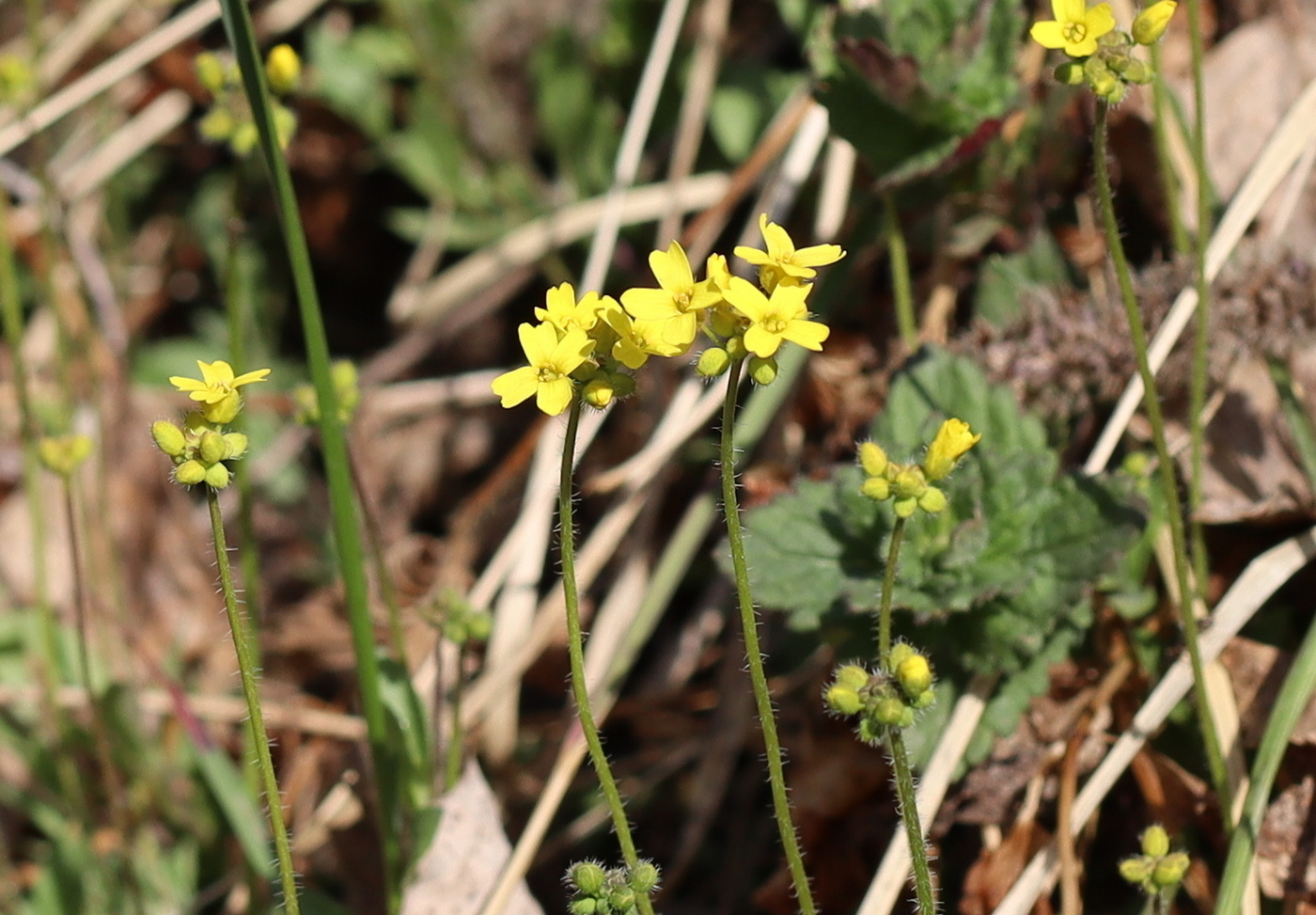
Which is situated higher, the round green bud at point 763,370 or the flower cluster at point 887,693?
the round green bud at point 763,370

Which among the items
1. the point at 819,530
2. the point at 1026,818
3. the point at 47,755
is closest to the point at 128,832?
the point at 47,755

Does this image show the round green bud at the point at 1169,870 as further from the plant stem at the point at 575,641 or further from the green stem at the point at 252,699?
the green stem at the point at 252,699

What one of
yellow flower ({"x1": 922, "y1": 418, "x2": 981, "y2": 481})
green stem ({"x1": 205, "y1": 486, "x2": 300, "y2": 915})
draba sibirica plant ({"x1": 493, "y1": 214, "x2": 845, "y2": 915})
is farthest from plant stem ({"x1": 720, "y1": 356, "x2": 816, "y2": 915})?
green stem ({"x1": 205, "y1": 486, "x2": 300, "y2": 915})

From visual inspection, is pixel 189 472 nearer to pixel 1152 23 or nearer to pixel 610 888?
pixel 610 888

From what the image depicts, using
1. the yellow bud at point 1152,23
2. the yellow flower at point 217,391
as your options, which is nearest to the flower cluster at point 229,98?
the yellow flower at point 217,391

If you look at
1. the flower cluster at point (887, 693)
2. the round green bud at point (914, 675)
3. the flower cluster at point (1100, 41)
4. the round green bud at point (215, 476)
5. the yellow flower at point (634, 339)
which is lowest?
the flower cluster at point (887, 693)

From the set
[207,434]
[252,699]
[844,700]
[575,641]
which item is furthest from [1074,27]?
[252,699]
